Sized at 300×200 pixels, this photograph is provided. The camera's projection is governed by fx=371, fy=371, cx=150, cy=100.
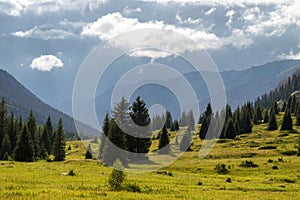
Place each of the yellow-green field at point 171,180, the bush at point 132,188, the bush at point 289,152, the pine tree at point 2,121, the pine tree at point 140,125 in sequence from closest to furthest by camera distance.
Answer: the yellow-green field at point 171,180 < the bush at point 132,188 < the pine tree at point 140,125 < the bush at point 289,152 < the pine tree at point 2,121

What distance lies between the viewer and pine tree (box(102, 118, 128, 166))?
63312mm

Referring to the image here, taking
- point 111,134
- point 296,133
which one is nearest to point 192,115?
point 296,133

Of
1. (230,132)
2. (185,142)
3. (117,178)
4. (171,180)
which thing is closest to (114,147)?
(171,180)

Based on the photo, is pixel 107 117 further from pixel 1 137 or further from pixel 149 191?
pixel 149 191

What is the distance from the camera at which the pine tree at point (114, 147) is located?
63.3m

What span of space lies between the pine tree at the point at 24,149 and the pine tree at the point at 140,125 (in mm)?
20228

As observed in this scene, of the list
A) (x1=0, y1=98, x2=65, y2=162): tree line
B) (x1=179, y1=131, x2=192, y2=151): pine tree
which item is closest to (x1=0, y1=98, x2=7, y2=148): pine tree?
(x1=0, y1=98, x2=65, y2=162): tree line

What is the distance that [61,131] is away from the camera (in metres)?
100

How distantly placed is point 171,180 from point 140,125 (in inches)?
1495

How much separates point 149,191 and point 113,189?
2.69 metres

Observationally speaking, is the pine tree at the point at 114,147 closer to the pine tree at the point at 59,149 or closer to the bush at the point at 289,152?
the pine tree at the point at 59,149

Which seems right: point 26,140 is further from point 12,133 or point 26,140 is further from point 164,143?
point 12,133

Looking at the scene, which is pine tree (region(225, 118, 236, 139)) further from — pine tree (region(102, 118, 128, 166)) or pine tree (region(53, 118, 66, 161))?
pine tree (region(102, 118, 128, 166))

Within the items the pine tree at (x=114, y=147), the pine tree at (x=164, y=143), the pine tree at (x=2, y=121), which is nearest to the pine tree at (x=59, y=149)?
the pine tree at (x=2, y=121)
